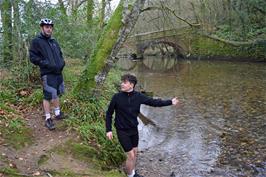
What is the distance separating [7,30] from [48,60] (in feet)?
10.6

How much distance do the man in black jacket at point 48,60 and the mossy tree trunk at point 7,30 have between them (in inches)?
116

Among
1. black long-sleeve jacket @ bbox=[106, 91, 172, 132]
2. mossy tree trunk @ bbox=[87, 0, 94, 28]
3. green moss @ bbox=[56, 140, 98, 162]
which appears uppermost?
mossy tree trunk @ bbox=[87, 0, 94, 28]

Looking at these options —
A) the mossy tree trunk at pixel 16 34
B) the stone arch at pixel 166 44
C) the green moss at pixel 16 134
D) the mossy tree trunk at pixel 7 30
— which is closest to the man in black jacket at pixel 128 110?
the green moss at pixel 16 134

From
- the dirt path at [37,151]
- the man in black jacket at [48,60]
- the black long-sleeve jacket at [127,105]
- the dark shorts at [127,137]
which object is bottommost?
the dirt path at [37,151]

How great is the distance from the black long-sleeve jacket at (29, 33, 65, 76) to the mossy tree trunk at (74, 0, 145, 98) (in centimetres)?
164

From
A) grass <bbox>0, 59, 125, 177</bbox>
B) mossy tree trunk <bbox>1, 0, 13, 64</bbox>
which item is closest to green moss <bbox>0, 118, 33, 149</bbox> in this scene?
grass <bbox>0, 59, 125, 177</bbox>

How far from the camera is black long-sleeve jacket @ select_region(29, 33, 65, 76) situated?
7227 millimetres

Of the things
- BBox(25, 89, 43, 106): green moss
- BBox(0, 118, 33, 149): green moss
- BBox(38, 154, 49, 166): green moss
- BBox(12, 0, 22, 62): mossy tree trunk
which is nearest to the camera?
BBox(38, 154, 49, 166): green moss

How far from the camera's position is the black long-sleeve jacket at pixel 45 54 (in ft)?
23.7

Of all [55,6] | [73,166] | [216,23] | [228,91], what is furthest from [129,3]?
[216,23]

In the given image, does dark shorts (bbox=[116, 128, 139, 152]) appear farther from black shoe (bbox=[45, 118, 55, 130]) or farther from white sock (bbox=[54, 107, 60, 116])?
white sock (bbox=[54, 107, 60, 116])

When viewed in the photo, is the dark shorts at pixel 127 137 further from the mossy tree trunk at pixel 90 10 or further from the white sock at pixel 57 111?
the mossy tree trunk at pixel 90 10

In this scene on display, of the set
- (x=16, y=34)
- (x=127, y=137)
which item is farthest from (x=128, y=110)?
(x=16, y=34)

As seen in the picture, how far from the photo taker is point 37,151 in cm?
666
